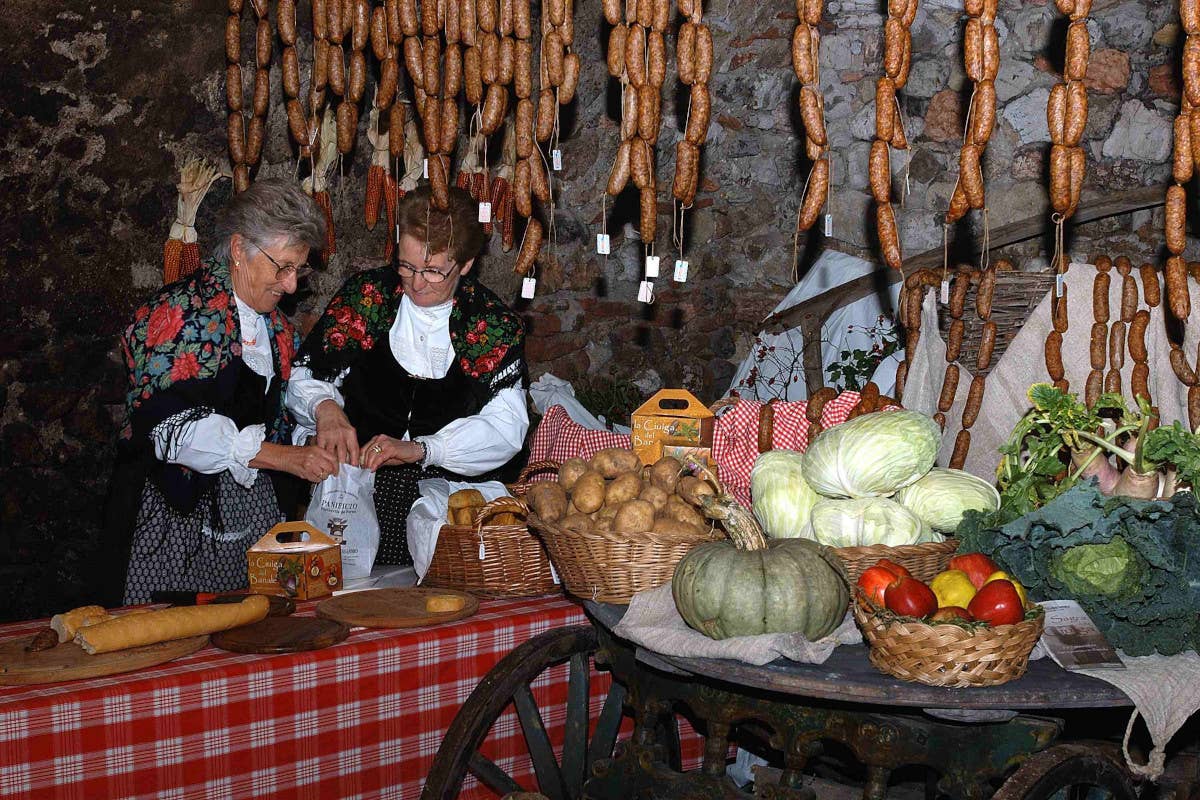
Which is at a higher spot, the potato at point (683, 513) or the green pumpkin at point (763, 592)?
the potato at point (683, 513)

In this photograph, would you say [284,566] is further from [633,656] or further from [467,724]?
[633,656]

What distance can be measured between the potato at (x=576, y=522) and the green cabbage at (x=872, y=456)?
54 centimetres

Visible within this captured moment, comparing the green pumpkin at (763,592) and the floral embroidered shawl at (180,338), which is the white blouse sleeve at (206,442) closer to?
the floral embroidered shawl at (180,338)

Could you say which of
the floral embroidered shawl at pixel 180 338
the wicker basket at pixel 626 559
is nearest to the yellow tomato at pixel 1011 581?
the wicker basket at pixel 626 559

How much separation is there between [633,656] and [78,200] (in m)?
3.01

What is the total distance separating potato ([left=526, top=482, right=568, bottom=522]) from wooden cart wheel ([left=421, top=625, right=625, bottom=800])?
279mm

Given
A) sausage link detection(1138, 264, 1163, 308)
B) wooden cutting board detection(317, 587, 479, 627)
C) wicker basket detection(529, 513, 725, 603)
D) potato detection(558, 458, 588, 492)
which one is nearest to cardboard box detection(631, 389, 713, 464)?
potato detection(558, 458, 588, 492)

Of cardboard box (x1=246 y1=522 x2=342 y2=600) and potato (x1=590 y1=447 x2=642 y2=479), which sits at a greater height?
potato (x1=590 y1=447 x2=642 y2=479)

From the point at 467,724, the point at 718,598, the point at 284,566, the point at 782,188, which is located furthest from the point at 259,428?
Answer: the point at 782,188

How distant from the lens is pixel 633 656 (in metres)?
2.61

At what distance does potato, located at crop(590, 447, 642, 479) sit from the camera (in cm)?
290

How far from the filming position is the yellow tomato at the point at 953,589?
227cm

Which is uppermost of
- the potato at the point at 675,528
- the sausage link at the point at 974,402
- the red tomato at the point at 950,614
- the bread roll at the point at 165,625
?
the sausage link at the point at 974,402

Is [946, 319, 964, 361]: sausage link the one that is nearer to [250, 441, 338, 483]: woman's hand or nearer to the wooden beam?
the wooden beam
